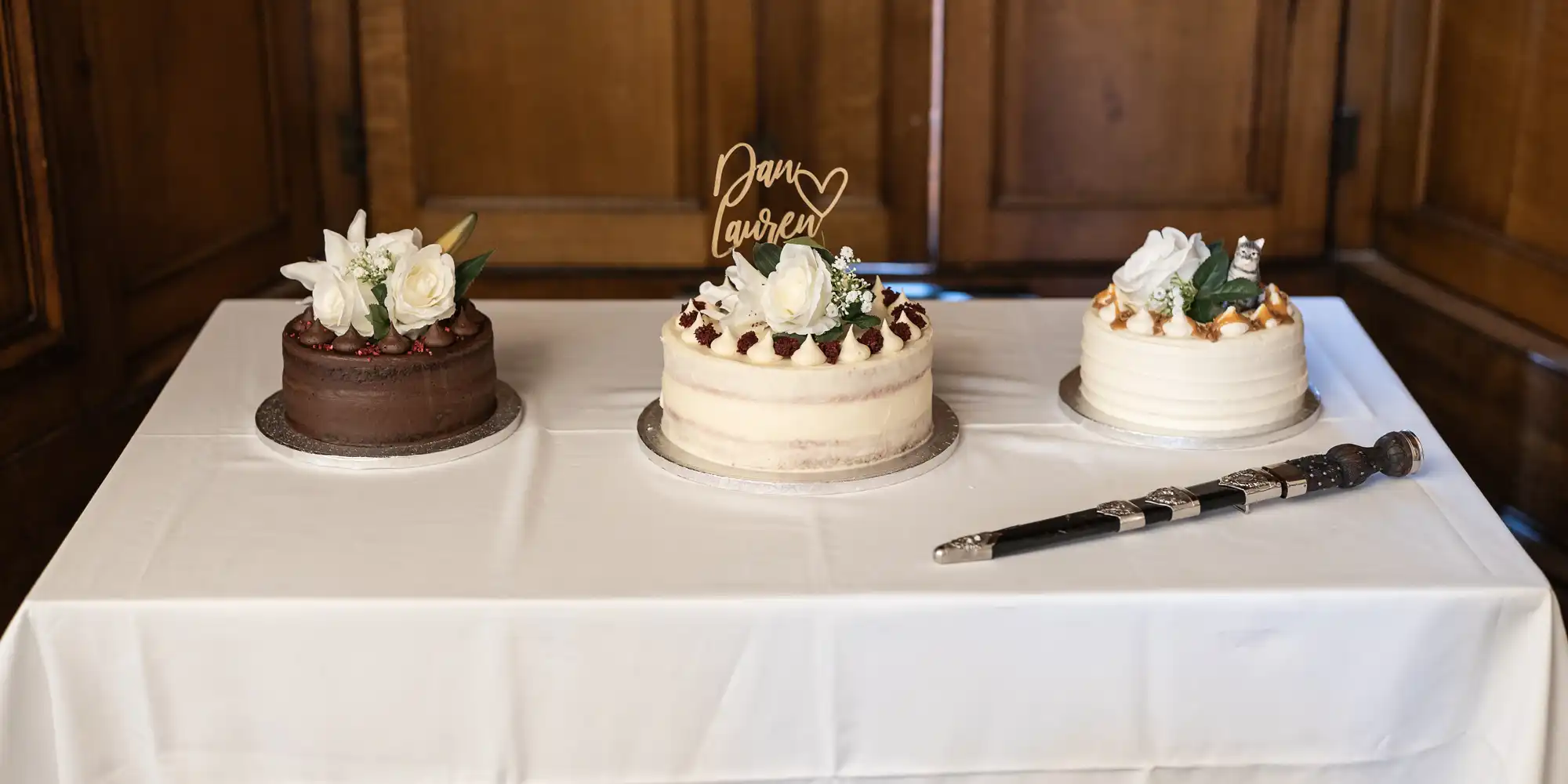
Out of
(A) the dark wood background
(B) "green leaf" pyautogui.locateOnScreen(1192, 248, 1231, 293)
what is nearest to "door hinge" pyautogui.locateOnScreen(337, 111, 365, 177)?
(A) the dark wood background

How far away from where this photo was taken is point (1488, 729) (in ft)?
4.24

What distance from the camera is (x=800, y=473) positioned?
1438 millimetres

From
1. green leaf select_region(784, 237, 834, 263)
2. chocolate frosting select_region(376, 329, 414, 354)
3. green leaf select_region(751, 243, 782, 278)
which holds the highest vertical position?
green leaf select_region(784, 237, 834, 263)

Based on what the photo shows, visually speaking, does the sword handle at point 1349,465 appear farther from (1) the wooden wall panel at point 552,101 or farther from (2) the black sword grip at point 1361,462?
(1) the wooden wall panel at point 552,101

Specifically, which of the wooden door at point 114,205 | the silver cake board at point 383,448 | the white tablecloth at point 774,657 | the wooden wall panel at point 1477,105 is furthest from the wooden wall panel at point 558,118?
the white tablecloth at point 774,657

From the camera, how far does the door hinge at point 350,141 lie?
2.75m

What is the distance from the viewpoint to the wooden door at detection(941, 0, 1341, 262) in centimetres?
271

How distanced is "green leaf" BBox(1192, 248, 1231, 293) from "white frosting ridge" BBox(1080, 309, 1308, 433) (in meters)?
0.06

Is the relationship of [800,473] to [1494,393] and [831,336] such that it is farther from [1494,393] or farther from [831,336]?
[1494,393]

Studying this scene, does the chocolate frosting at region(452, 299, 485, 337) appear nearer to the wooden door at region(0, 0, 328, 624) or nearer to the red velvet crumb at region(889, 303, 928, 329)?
the red velvet crumb at region(889, 303, 928, 329)

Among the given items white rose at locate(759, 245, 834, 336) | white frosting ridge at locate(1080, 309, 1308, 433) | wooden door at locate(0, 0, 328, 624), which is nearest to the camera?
white rose at locate(759, 245, 834, 336)

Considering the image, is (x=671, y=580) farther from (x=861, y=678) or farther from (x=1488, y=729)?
(x=1488, y=729)

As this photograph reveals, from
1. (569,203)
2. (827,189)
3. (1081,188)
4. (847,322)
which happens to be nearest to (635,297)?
(569,203)

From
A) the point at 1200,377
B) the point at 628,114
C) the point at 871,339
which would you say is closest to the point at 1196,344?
the point at 1200,377
